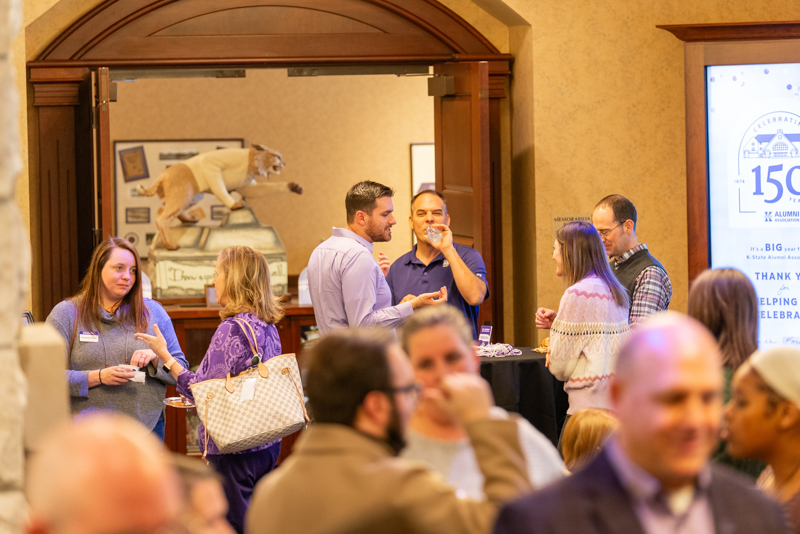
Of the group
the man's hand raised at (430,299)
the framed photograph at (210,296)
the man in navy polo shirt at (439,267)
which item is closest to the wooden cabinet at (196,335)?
the framed photograph at (210,296)

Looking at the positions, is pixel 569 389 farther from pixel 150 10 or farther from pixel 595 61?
pixel 150 10

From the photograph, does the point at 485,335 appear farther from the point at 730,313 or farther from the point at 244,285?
the point at 730,313

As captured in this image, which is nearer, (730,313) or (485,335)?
(730,313)

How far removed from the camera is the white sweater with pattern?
3.47 metres

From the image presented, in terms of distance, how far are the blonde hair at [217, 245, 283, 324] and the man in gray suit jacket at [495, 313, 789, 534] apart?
7.60 ft

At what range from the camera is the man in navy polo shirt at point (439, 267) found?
14.1ft

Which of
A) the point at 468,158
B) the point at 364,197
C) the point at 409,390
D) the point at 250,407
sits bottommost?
the point at 250,407

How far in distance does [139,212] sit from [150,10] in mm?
2963

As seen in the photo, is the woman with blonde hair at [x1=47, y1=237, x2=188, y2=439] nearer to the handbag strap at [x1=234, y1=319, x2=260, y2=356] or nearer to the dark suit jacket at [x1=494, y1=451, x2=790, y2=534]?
the handbag strap at [x1=234, y1=319, x2=260, y2=356]

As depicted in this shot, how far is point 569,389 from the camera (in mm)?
3586

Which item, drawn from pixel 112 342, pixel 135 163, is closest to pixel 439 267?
pixel 112 342

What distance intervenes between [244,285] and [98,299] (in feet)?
2.05

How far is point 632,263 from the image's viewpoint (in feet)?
13.6

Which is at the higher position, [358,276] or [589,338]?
[358,276]
